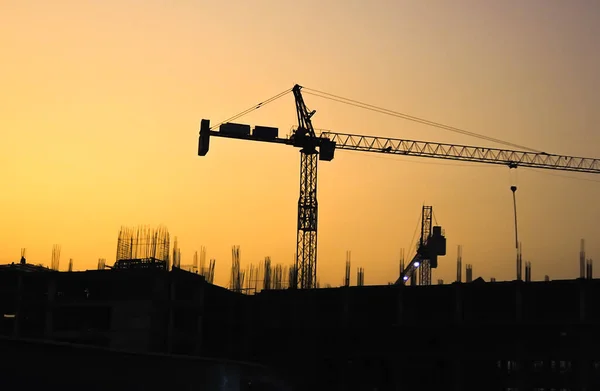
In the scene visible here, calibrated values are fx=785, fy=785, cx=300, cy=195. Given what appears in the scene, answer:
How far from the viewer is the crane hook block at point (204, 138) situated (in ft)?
268

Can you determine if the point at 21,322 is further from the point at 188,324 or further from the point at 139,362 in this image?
the point at 139,362

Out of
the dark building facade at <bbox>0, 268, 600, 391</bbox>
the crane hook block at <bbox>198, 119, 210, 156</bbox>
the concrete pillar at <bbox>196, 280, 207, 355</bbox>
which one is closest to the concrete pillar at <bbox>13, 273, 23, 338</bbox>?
the dark building facade at <bbox>0, 268, 600, 391</bbox>

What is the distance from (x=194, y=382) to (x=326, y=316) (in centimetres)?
3599

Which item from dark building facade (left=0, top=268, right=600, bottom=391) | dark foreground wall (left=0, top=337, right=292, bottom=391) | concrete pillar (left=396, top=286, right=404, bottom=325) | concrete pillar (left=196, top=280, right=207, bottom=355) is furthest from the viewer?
concrete pillar (left=196, top=280, right=207, bottom=355)

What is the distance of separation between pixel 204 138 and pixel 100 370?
6203cm

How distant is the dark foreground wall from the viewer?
18469mm

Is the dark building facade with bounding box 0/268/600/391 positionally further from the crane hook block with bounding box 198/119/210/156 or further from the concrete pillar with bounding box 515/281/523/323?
the crane hook block with bounding box 198/119/210/156

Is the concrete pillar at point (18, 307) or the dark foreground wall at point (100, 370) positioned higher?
the concrete pillar at point (18, 307)

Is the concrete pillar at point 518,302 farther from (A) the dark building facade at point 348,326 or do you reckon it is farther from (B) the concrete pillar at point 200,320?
(B) the concrete pillar at point 200,320

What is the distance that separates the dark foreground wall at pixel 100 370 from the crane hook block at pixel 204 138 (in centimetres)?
5572

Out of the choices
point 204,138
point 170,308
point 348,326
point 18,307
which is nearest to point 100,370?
point 170,308

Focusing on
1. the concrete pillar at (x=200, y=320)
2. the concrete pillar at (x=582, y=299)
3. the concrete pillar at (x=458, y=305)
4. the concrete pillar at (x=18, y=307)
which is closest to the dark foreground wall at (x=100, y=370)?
the concrete pillar at (x=458, y=305)

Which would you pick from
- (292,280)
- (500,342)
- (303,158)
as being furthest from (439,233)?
(500,342)

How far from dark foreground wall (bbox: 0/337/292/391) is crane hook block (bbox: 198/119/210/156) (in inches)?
2194
